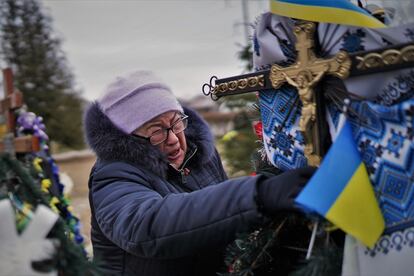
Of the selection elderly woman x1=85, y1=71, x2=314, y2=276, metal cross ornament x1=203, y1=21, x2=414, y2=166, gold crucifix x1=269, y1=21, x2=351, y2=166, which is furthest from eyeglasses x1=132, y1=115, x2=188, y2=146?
gold crucifix x1=269, y1=21, x2=351, y2=166

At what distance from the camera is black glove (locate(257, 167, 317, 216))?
0.93m

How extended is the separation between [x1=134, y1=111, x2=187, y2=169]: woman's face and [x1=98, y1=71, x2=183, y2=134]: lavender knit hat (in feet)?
0.08

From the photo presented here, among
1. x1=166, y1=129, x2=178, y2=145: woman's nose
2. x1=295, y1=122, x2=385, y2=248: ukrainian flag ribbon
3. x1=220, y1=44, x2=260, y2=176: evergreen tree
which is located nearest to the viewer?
x1=295, y1=122, x2=385, y2=248: ukrainian flag ribbon

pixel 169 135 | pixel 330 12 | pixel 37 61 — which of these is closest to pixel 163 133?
pixel 169 135

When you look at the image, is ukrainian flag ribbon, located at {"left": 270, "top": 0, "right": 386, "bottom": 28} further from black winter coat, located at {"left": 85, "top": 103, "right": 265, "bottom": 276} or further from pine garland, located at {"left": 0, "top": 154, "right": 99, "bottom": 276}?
pine garland, located at {"left": 0, "top": 154, "right": 99, "bottom": 276}

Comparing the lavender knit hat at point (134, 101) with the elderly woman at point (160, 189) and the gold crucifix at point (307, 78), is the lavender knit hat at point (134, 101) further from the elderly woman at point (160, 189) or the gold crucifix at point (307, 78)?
the gold crucifix at point (307, 78)

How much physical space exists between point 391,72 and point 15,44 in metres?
12.1

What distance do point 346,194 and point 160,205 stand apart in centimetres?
44

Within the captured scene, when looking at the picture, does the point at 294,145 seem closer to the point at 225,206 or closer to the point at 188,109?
the point at 225,206

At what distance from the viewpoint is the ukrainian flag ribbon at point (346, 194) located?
0.85 m

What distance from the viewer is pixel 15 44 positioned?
1174cm

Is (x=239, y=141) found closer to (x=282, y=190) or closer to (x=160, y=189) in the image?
(x=160, y=189)

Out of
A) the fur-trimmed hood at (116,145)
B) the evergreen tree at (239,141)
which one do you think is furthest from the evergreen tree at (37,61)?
the fur-trimmed hood at (116,145)

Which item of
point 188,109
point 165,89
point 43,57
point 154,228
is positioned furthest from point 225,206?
point 43,57
